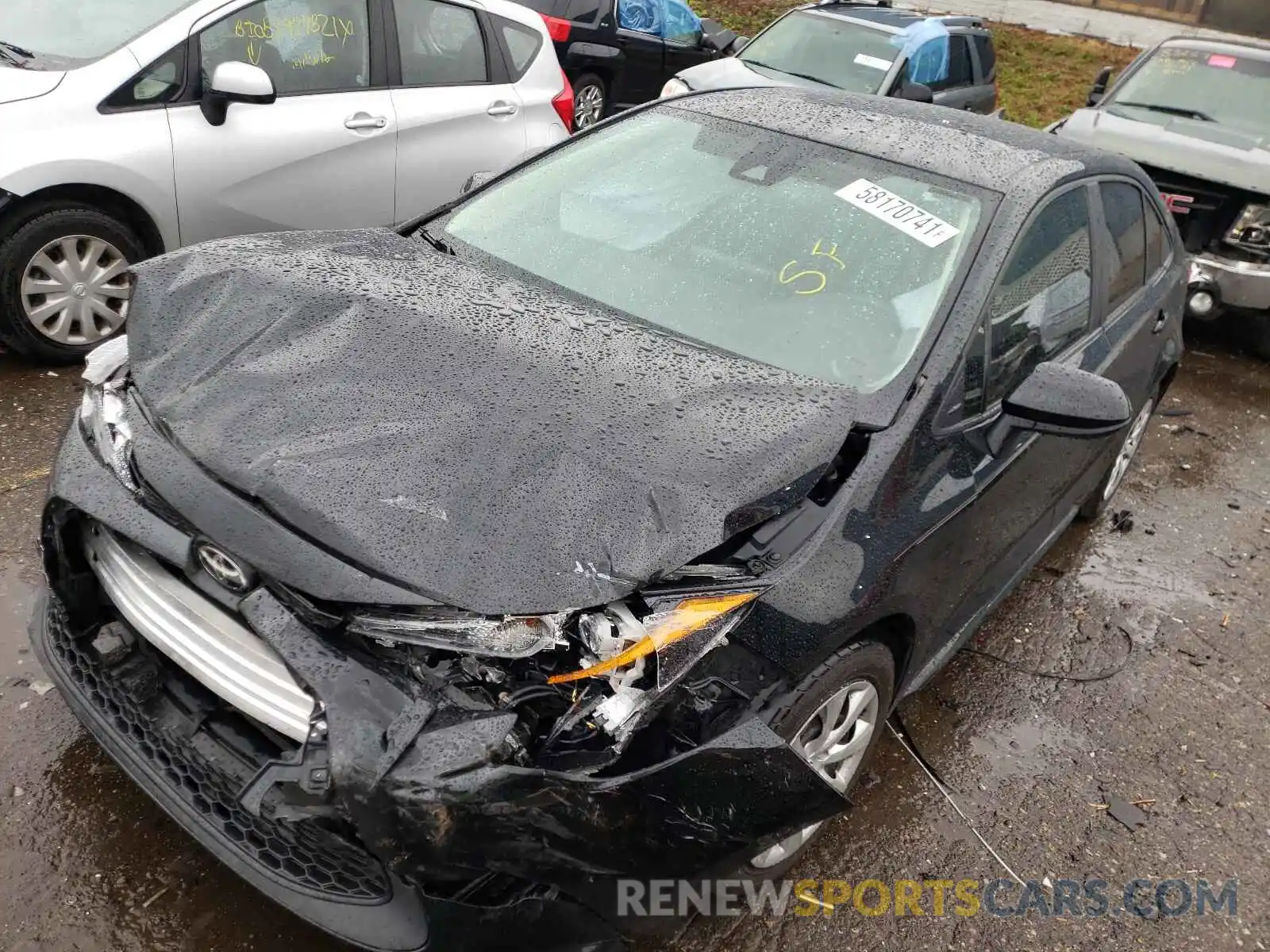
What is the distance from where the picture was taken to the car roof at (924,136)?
2.88 metres

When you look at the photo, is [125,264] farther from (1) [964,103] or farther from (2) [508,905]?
(1) [964,103]

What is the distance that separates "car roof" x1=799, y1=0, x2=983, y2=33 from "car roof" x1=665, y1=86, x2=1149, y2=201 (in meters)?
5.94

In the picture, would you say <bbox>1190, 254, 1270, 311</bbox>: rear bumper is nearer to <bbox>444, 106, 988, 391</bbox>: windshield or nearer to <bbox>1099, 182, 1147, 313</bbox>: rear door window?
<bbox>1099, 182, 1147, 313</bbox>: rear door window

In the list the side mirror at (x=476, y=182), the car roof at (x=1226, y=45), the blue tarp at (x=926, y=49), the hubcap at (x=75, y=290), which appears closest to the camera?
the side mirror at (x=476, y=182)

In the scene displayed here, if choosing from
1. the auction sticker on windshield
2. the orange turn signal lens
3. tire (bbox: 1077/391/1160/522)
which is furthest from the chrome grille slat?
tire (bbox: 1077/391/1160/522)

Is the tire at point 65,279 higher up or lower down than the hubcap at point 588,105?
higher up

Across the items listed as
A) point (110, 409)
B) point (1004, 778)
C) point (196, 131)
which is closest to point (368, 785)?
point (110, 409)

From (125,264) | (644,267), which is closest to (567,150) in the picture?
(644,267)

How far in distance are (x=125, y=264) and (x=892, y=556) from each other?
3556mm

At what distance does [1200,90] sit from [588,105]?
4966mm

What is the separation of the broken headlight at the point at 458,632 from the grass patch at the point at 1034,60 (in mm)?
12881

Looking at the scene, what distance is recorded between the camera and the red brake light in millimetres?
5734

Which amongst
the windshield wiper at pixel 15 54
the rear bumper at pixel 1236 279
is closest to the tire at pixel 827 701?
the windshield wiper at pixel 15 54

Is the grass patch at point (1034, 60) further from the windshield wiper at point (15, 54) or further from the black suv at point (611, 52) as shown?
the windshield wiper at point (15, 54)
